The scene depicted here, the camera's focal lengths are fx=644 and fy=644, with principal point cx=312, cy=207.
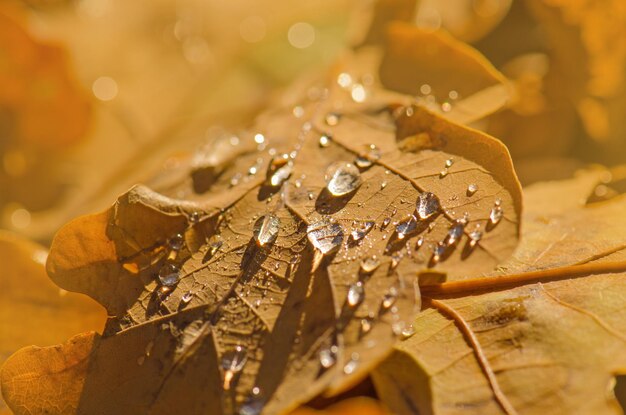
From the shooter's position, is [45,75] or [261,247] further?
[45,75]

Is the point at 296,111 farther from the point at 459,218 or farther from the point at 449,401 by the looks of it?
the point at 449,401

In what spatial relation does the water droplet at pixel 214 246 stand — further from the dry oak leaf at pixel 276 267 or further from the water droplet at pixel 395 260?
the water droplet at pixel 395 260

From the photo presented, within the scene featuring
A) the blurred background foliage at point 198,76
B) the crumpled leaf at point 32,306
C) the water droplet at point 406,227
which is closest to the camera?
the water droplet at point 406,227

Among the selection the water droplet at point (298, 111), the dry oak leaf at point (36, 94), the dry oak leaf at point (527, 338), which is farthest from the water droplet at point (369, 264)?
the dry oak leaf at point (36, 94)

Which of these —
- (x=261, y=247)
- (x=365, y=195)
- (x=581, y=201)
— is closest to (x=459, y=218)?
(x=365, y=195)

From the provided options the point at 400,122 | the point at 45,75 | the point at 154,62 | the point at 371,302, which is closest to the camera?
the point at 371,302

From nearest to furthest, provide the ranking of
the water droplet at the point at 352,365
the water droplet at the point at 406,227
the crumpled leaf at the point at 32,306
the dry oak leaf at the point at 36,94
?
the water droplet at the point at 352,365, the water droplet at the point at 406,227, the crumpled leaf at the point at 32,306, the dry oak leaf at the point at 36,94
